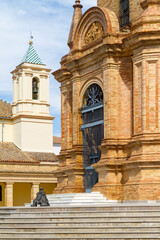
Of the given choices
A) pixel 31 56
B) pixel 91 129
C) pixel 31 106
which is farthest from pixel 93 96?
pixel 31 56

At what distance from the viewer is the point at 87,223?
72.7 ft

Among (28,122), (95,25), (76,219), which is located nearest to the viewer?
(76,219)

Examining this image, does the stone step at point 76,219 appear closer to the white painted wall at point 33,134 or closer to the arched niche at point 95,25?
the arched niche at point 95,25

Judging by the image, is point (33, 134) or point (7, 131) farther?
point (7, 131)

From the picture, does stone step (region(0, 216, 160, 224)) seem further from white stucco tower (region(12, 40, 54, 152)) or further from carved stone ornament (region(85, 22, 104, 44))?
white stucco tower (region(12, 40, 54, 152))

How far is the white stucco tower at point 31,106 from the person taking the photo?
59969 mm

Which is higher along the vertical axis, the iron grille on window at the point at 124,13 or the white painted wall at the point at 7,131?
the iron grille on window at the point at 124,13

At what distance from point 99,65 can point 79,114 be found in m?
3.66

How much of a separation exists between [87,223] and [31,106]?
39156 millimetres

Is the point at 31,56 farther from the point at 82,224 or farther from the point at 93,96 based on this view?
the point at 82,224

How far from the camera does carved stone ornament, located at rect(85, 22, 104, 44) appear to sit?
113 ft

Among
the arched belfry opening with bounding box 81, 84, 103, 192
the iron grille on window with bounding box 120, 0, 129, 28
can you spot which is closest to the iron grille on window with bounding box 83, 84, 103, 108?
the arched belfry opening with bounding box 81, 84, 103, 192

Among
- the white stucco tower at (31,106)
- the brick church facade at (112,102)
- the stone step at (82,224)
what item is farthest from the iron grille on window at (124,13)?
the white stucco tower at (31,106)

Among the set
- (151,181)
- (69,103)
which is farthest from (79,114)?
(151,181)
